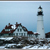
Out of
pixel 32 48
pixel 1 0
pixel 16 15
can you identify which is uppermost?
pixel 1 0

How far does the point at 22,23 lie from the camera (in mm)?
9680

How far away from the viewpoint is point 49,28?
380 inches

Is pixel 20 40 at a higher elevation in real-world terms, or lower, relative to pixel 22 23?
lower

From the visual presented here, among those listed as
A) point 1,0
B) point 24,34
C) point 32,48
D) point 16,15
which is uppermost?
point 1,0

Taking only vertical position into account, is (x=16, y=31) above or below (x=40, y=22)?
below

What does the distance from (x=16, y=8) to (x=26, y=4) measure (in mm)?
494

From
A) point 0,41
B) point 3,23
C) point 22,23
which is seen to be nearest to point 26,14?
point 22,23

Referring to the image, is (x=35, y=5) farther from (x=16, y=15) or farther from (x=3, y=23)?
(x=3, y=23)

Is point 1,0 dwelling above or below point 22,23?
above

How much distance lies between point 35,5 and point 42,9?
38cm

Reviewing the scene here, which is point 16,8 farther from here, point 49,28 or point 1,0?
point 49,28

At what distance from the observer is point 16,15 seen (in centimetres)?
970

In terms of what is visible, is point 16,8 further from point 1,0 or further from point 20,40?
point 20,40

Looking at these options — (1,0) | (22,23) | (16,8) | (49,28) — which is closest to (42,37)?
(49,28)
